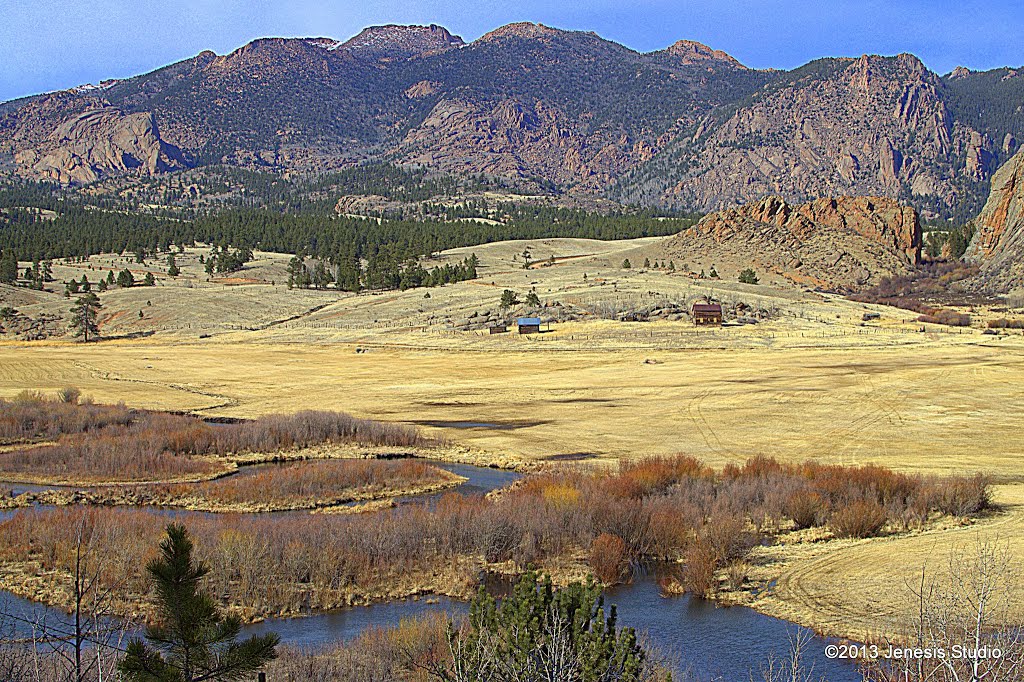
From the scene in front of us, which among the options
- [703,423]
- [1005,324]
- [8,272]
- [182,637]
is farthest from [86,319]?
[182,637]

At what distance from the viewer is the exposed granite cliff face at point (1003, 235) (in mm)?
101375

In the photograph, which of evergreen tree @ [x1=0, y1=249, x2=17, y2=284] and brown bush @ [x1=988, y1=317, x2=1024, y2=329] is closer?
brown bush @ [x1=988, y1=317, x2=1024, y2=329]

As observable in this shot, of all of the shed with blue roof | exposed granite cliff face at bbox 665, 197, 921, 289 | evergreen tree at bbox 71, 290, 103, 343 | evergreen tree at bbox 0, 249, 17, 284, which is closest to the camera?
the shed with blue roof

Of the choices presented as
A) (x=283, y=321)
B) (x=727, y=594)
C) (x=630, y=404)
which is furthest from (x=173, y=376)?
(x=727, y=594)

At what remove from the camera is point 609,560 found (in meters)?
19.1

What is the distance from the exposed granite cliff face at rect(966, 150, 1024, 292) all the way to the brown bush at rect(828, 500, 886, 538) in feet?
288

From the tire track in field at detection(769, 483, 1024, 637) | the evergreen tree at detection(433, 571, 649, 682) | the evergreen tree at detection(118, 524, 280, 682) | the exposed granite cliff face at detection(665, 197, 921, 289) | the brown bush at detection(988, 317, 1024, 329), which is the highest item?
the exposed granite cliff face at detection(665, 197, 921, 289)

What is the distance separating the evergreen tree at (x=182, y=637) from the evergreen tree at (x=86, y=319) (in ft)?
253

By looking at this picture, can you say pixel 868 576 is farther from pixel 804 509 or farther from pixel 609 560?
pixel 609 560

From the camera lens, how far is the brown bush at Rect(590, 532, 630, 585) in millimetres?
18844

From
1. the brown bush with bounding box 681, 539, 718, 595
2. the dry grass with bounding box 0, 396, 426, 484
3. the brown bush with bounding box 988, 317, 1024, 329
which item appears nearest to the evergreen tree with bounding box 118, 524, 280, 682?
the brown bush with bounding box 681, 539, 718, 595

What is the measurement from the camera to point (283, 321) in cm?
8988

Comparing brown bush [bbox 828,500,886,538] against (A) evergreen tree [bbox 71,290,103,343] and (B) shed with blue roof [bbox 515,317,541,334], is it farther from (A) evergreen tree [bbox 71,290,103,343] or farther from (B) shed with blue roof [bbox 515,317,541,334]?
(A) evergreen tree [bbox 71,290,103,343]

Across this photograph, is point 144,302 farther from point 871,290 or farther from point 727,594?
→ point 727,594
